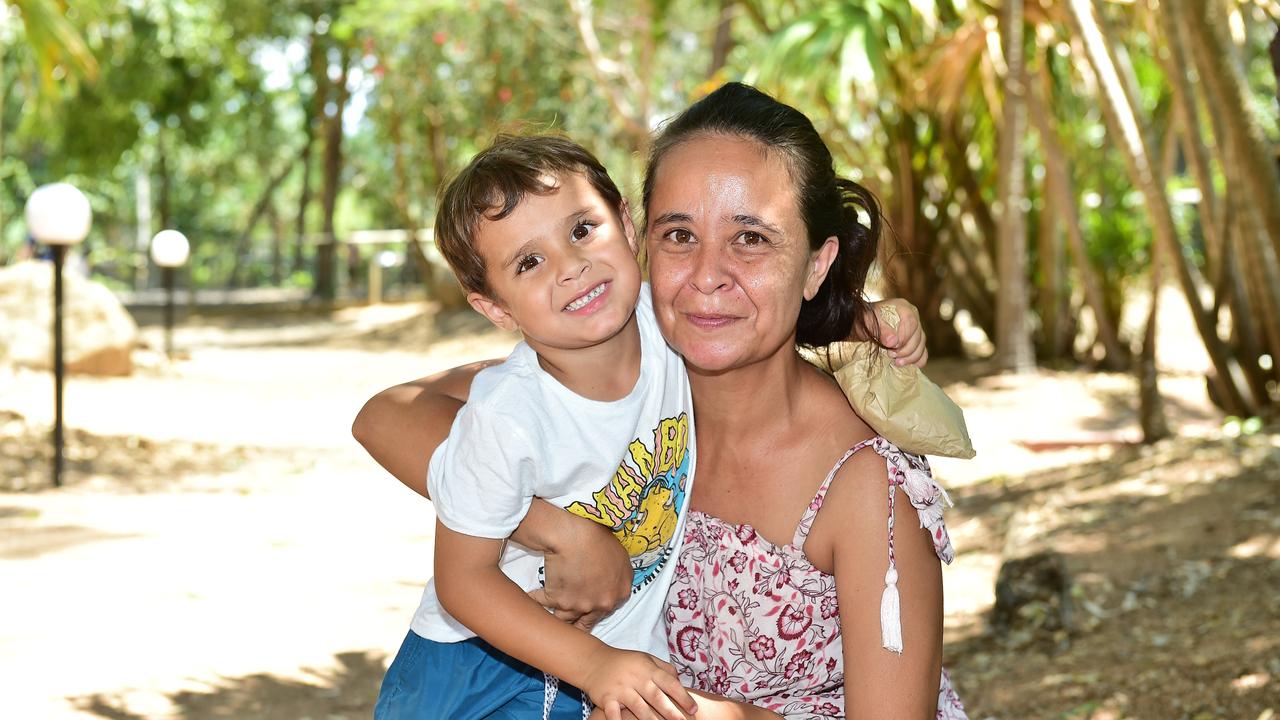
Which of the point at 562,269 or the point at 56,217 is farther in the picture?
the point at 56,217

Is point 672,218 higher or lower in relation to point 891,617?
higher

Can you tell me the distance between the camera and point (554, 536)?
6.97 feet

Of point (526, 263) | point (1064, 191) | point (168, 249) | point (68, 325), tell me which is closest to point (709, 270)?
point (526, 263)

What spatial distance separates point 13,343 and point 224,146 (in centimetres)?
2817

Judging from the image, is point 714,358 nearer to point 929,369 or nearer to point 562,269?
point 562,269

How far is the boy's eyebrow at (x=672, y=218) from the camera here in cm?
216

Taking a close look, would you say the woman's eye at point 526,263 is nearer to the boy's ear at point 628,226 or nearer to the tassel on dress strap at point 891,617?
the boy's ear at point 628,226

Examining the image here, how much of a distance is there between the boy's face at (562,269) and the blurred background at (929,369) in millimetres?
281

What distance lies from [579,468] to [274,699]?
264 cm

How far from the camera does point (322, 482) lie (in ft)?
27.0

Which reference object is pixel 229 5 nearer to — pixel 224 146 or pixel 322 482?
pixel 322 482

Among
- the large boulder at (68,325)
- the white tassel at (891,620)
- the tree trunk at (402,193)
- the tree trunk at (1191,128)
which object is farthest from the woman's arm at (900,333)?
the tree trunk at (402,193)

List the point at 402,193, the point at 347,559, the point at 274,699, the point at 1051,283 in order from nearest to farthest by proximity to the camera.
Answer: the point at 274,699
the point at 347,559
the point at 1051,283
the point at 402,193

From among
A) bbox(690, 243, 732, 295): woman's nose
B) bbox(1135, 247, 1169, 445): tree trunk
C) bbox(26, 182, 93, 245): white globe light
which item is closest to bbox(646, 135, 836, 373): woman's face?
bbox(690, 243, 732, 295): woman's nose
